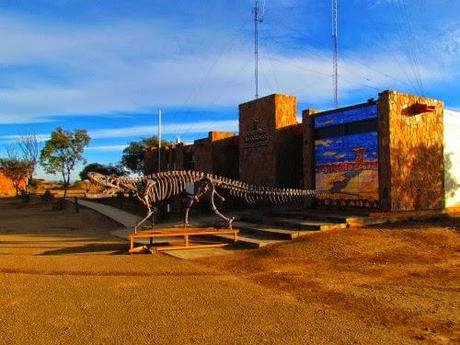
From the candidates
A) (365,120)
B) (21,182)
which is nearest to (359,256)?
(365,120)

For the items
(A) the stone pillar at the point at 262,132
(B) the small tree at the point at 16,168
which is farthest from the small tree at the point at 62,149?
(A) the stone pillar at the point at 262,132

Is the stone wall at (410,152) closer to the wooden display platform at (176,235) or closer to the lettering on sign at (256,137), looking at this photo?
the wooden display platform at (176,235)

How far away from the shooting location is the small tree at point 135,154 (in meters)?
51.1

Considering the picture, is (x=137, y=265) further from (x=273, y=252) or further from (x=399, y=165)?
(x=399, y=165)

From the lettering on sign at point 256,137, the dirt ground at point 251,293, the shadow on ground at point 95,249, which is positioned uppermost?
the lettering on sign at point 256,137

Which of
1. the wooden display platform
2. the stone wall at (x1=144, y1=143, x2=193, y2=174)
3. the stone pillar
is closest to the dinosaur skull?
the wooden display platform

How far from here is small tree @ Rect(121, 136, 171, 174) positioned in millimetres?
51062

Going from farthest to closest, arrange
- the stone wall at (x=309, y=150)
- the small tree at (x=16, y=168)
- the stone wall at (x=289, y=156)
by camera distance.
Result: the small tree at (x=16, y=168)
the stone wall at (x=289, y=156)
the stone wall at (x=309, y=150)

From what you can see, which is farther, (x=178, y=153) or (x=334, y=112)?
(x=178, y=153)

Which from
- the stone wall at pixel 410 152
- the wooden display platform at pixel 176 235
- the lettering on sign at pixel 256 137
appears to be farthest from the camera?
the lettering on sign at pixel 256 137

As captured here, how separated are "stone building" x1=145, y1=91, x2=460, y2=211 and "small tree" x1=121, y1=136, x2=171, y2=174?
31.5 meters

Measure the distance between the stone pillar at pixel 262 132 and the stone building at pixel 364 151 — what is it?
4cm

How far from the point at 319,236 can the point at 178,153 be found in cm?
1699

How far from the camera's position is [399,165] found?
49.7 ft
